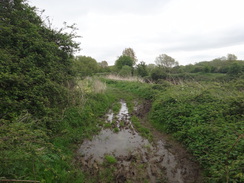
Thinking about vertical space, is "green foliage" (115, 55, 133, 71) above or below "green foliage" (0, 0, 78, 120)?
above

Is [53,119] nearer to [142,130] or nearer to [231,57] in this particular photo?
[142,130]

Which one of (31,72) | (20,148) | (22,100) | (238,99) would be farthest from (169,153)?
(31,72)

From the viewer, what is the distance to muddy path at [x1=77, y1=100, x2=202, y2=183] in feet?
10.6

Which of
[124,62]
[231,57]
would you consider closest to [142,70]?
[124,62]

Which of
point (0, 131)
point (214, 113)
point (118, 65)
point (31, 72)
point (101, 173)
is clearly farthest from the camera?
point (118, 65)

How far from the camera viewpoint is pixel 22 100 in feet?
11.3

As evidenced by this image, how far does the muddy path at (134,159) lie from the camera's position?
324 cm

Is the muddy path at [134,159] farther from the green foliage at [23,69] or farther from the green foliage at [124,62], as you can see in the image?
the green foliage at [124,62]

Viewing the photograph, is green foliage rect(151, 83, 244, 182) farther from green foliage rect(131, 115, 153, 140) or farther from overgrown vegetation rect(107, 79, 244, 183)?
green foliage rect(131, 115, 153, 140)

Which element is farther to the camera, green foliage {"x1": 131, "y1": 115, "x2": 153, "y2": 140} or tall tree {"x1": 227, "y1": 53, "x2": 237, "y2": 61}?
tall tree {"x1": 227, "y1": 53, "x2": 237, "y2": 61}

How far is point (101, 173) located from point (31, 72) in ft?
11.9

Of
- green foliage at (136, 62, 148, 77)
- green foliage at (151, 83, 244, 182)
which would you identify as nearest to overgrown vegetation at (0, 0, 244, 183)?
green foliage at (151, 83, 244, 182)

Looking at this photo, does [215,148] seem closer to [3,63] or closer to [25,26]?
[3,63]

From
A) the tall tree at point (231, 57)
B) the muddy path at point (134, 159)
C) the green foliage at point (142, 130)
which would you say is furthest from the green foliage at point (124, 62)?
the muddy path at point (134, 159)
